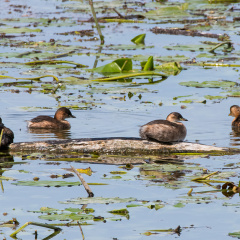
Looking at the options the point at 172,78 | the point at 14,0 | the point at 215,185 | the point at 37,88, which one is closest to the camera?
the point at 215,185

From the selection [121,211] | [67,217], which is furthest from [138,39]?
[67,217]

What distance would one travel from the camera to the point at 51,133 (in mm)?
13898

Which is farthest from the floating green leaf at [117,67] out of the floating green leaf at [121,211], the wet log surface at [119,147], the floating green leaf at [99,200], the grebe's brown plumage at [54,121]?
the floating green leaf at [121,211]

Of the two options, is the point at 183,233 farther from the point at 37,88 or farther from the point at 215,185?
the point at 37,88

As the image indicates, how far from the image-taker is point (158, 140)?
1093cm

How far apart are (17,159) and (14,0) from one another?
24.3 metres

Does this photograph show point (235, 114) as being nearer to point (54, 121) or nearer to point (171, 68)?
point (54, 121)

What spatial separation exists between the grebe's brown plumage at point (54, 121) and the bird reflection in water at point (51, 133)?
0.07m

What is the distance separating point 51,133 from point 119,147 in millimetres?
3462

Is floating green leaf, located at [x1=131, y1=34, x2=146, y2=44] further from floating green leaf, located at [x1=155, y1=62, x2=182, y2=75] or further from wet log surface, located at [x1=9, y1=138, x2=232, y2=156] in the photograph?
wet log surface, located at [x1=9, y1=138, x2=232, y2=156]

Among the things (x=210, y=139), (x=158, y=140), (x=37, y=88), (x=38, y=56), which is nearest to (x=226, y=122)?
Answer: (x=210, y=139)

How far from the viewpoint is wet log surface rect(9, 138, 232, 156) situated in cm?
1064

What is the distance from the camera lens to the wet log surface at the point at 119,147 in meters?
10.6

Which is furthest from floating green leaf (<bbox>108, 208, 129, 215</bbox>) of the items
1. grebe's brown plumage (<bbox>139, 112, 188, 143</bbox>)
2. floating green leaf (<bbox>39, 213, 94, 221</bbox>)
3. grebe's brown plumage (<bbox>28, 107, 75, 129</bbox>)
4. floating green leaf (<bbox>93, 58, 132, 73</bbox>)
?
floating green leaf (<bbox>93, 58, 132, 73</bbox>)
